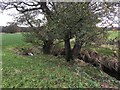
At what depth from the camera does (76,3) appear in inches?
526

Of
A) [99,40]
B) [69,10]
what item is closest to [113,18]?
[99,40]

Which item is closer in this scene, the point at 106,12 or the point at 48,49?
the point at 106,12

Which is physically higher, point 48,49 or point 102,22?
point 102,22

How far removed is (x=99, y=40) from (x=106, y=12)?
84.5 inches

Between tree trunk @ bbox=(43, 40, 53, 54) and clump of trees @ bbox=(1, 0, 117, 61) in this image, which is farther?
tree trunk @ bbox=(43, 40, 53, 54)

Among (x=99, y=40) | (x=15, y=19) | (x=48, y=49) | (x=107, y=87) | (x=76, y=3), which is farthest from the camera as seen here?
(x=48, y=49)

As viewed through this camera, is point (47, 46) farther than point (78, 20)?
Yes

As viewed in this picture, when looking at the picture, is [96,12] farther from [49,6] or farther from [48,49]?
[48,49]

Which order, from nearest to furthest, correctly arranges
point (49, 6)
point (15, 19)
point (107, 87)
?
point (107, 87) → point (49, 6) → point (15, 19)

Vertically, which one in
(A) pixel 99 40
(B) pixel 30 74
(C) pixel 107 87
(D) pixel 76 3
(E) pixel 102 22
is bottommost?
(C) pixel 107 87

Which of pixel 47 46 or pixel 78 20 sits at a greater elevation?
pixel 78 20

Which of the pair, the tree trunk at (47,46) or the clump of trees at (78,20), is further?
the tree trunk at (47,46)

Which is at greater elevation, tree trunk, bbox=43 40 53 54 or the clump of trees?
the clump of trees

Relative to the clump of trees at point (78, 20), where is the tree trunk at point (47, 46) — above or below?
below
